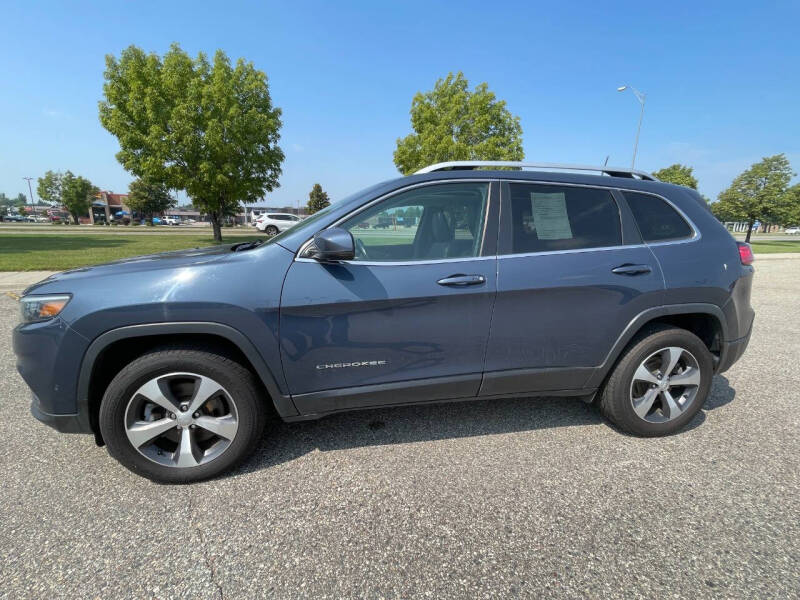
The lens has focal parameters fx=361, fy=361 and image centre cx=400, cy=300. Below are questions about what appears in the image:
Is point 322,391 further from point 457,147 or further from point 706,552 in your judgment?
point 457,147

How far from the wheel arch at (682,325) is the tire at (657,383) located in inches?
3.0

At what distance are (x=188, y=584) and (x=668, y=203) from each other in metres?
3.46

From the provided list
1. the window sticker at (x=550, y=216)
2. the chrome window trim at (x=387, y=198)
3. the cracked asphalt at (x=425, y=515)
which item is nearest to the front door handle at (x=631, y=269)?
the window sticker at (x=550, y=216)

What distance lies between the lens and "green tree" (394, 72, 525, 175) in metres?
19.0

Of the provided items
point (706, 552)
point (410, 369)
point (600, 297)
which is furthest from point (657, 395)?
point (410, 369)

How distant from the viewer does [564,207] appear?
2.35 m

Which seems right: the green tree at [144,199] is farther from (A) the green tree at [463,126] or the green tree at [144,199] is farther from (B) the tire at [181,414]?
(B) the tire at [181,414]

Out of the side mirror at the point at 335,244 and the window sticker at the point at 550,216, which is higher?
the window sticker at the point at 550,216

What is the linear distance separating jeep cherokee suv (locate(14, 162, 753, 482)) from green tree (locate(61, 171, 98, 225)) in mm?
80670

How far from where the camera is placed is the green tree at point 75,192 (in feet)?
199

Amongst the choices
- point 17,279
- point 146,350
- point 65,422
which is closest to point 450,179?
point 146,350

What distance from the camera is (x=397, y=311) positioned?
6.68 ft

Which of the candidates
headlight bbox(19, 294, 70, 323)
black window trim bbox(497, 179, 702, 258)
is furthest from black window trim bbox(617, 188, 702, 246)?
headlight bbox(19, 294, 70, 323)

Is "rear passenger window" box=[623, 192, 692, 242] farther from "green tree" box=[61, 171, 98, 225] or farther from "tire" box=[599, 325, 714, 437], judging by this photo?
"green tree" box=[61, 171, 98, 225]
